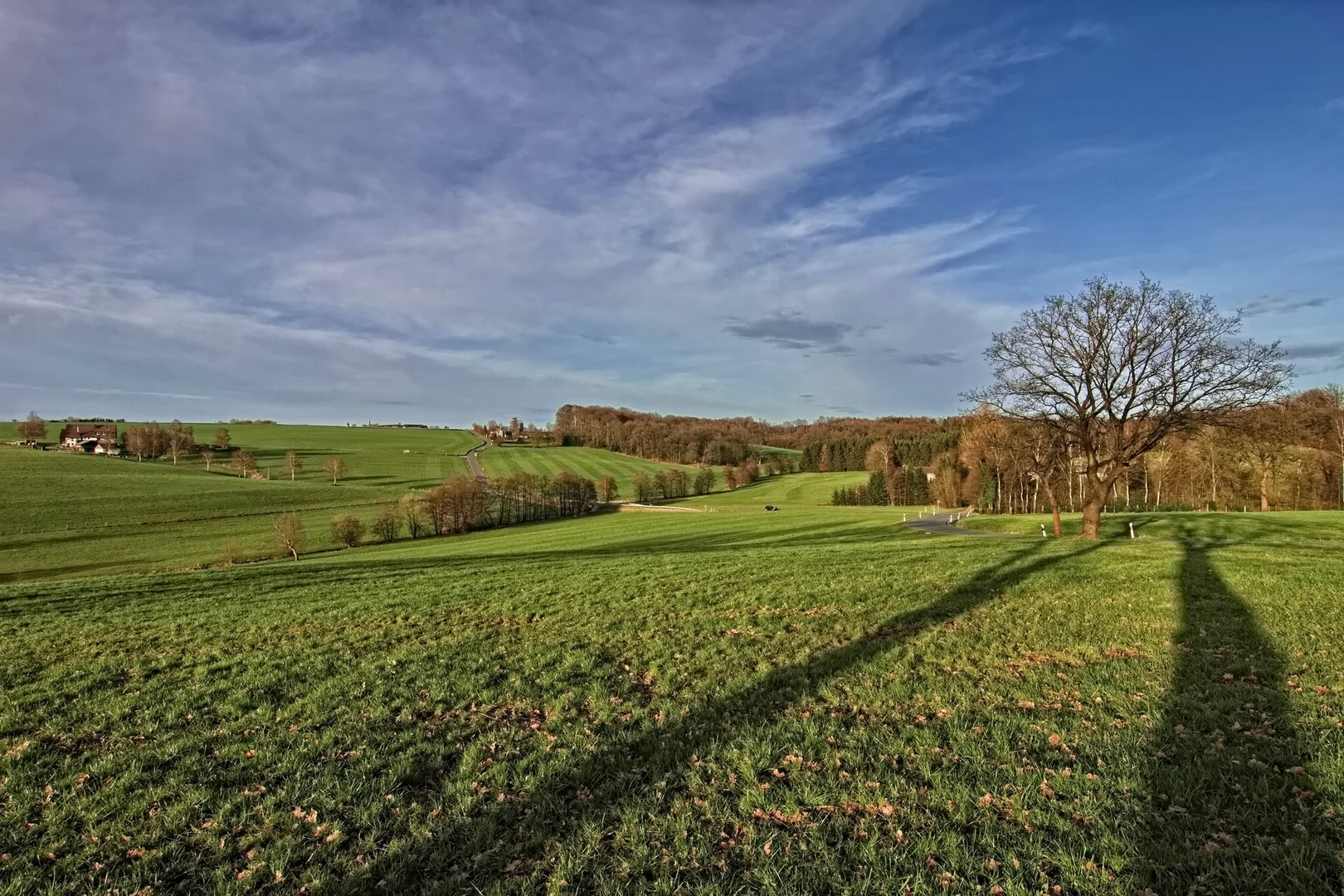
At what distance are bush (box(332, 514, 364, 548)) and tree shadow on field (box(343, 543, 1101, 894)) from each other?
5170 centimetres

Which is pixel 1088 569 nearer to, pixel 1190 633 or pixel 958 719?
pixel 1190 633

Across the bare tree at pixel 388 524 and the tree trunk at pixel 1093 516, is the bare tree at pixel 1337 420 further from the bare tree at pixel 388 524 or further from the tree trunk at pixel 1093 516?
the bare tree at pixel 388 524

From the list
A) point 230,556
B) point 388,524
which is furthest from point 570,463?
point 230,556

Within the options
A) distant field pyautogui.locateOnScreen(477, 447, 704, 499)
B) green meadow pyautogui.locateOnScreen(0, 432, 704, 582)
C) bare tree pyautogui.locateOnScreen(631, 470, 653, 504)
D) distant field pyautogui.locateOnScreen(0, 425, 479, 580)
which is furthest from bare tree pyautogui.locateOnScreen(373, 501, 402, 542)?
bare tree pyautogui.locateOnScreen(631, 470, 653, 504)

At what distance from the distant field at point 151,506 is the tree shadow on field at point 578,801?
149 feet

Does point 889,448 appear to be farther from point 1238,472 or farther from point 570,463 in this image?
point 570,463

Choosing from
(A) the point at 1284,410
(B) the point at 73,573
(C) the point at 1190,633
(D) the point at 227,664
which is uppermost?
(A) the point at 1284,410

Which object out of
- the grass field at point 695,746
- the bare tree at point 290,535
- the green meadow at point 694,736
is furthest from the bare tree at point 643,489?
the grass field at point 695,746

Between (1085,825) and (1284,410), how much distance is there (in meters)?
29.1

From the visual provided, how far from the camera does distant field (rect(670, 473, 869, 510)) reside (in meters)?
88.8

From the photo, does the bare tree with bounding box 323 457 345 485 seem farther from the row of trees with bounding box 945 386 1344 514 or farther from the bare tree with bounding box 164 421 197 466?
the row of trees with bounding box 945 386 1344 514

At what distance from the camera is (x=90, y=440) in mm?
101625

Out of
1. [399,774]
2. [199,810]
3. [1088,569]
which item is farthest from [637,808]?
[1088,569]

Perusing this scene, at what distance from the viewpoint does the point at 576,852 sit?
4773mm
